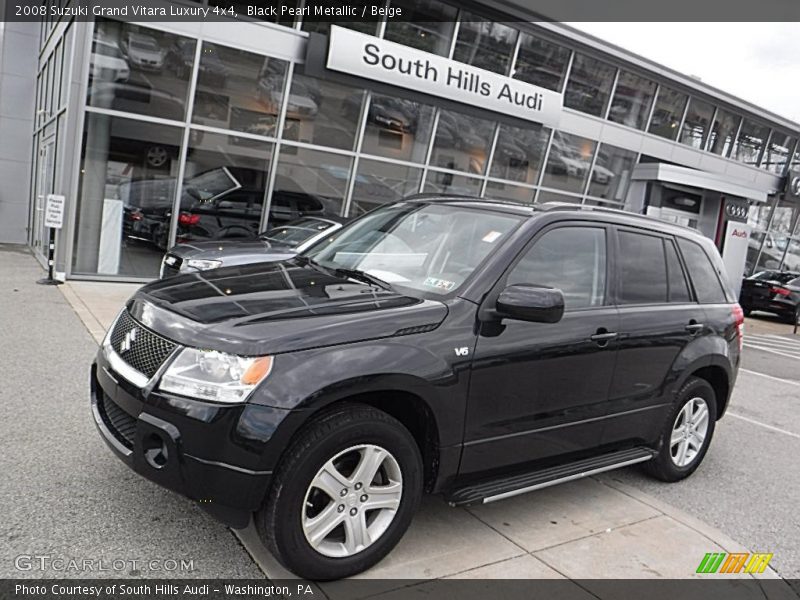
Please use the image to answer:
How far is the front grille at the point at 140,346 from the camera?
300 centimetres

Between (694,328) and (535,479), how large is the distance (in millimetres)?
1784

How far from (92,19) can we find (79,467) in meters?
8.96

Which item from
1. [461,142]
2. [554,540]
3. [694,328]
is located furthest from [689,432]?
[461,142]

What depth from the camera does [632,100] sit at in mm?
18984

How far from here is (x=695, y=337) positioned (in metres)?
4.62

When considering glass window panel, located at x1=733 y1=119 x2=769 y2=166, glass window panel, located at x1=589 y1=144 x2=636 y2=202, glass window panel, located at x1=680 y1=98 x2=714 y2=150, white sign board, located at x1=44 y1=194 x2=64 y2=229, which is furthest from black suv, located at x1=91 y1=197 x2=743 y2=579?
glass window panel, located at x1=733 y1=119 x2=769 y2=166

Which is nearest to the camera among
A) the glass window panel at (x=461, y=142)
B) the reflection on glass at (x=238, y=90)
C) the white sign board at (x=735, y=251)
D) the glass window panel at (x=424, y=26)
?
the reflection on glass at (x=238, y=90)

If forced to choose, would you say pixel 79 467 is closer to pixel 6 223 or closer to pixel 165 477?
pixel 165 477

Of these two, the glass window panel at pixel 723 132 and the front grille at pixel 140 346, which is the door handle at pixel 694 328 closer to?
A: the front grille at pixel 140 346

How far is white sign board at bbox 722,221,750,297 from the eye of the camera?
1992 centimetres

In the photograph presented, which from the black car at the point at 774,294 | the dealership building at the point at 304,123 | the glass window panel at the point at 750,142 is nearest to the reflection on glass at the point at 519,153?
the dealership building at the point at 304,123

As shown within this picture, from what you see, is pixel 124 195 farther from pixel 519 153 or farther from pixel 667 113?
pixel 667 113

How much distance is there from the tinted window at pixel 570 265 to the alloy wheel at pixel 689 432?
4.35 feet

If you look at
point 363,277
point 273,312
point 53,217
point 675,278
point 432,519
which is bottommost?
point 432,519
